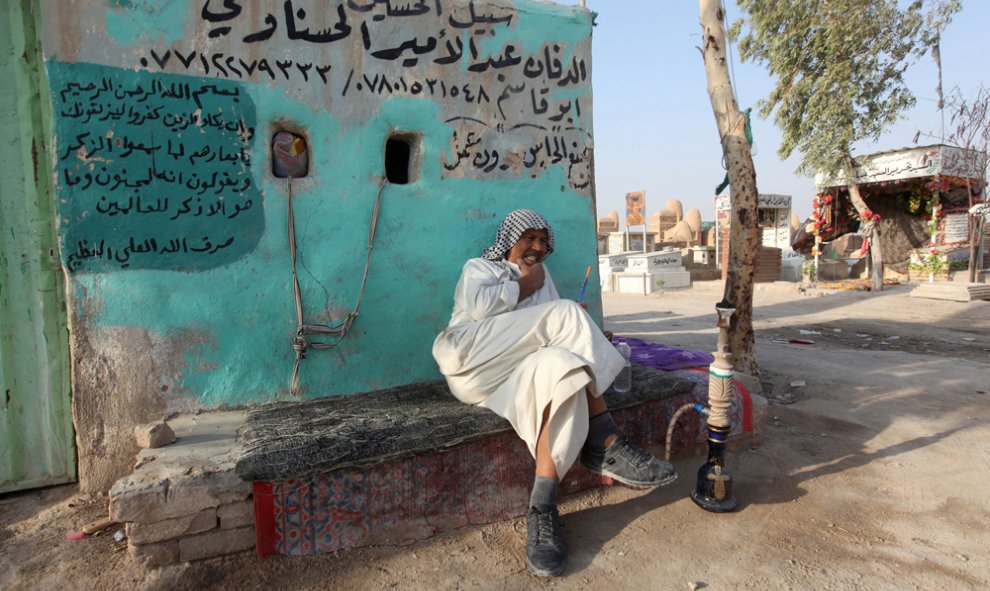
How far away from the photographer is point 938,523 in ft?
8.24

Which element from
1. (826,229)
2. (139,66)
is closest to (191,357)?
(139,66)

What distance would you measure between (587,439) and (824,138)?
53.2 ft

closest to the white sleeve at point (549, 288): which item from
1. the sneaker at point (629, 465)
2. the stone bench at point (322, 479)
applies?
the stone bench at point (322, 479)

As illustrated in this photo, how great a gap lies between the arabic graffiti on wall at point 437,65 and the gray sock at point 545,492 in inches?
79.4

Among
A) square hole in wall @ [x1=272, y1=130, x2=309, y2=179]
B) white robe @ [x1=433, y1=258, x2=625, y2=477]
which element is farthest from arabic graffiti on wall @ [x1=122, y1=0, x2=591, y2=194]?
white robe @ [x1=433, y1=258, x2=625, y2=477]

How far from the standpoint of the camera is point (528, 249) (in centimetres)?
315

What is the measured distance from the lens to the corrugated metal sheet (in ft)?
8.31

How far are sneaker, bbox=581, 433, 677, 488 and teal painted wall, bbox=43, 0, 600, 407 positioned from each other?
1378 millimetres

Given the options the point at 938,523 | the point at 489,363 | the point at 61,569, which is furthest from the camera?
the point at 489,363

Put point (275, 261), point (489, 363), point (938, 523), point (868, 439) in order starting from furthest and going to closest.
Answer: point (868, 439)
point (275, 261)
point (489, 363)
point (938, 523)

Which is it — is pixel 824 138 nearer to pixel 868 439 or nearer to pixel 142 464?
pixel 868 439

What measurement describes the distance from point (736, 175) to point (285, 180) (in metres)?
3.56

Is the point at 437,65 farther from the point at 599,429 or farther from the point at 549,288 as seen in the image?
the point at 599,429

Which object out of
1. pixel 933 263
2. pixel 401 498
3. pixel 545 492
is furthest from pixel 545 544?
pixel 933 263
